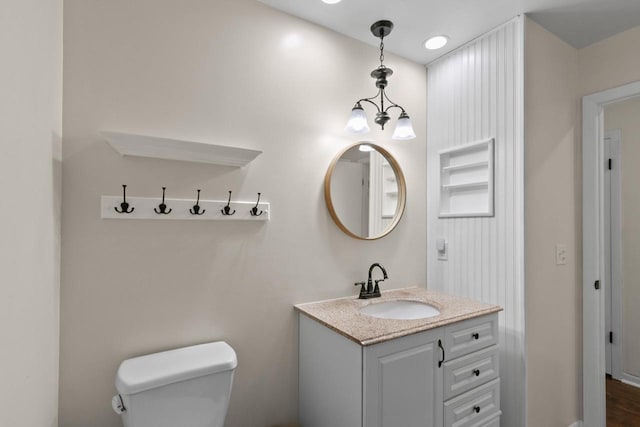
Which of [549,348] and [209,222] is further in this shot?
[549,348]

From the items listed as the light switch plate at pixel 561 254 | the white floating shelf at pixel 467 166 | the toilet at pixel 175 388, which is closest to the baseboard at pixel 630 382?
the light switch plate at pixel 561 254

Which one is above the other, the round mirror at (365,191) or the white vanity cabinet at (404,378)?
the round mirror at (365,191)

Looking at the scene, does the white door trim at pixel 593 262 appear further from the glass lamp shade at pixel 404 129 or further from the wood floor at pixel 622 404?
the glass lamp shade at pixel 404 129

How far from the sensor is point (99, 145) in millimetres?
1235

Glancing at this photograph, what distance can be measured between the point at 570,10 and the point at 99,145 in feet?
8.17

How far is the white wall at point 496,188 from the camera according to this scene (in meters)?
1.70

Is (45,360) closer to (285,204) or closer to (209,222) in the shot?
(209,222)

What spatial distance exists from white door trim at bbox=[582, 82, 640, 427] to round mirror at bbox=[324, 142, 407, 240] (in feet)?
3.92

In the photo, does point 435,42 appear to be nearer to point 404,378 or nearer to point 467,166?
point 467,166

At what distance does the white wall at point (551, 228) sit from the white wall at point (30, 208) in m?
2.12

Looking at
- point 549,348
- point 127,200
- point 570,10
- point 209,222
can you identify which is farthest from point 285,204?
point 570,10

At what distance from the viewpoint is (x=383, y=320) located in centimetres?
142

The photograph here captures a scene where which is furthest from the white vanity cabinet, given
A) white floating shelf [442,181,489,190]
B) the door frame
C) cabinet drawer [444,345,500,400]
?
the door frame

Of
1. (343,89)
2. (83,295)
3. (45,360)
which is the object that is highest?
(343,89)
